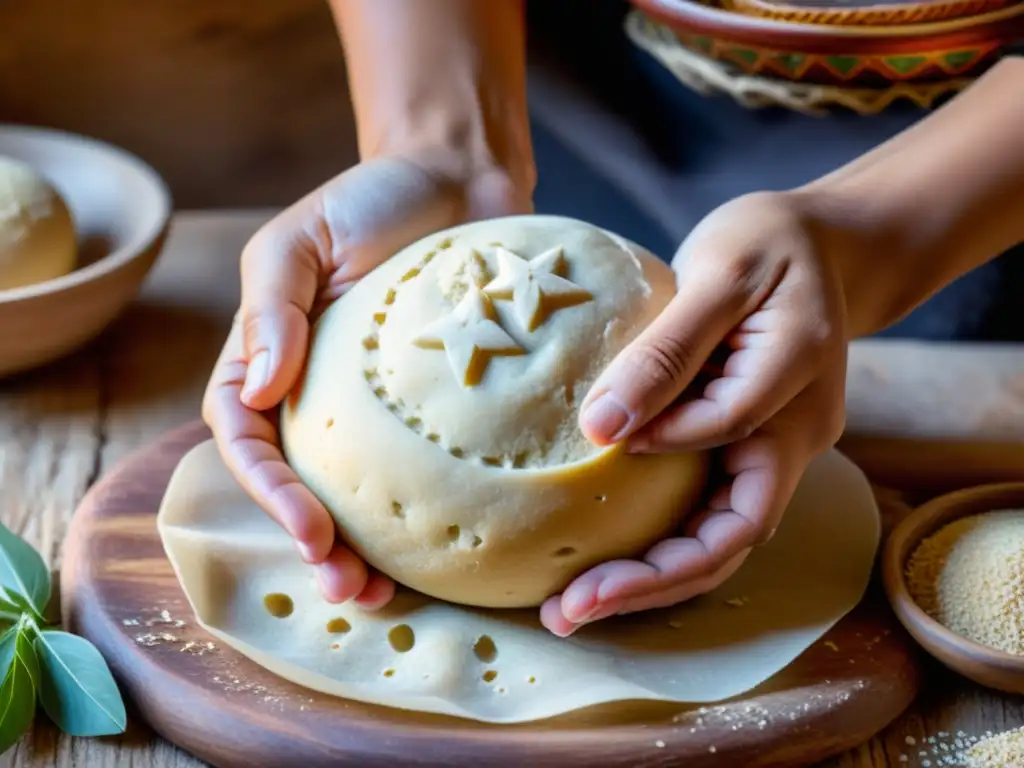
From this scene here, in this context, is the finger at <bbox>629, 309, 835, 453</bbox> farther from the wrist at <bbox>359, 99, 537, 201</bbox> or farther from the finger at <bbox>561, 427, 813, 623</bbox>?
the wrist at <bbox>359, 99, 537, 201</bbox>

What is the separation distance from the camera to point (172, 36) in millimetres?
2533

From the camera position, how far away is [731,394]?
3.63 feet

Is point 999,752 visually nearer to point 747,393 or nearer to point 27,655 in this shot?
point 747,393

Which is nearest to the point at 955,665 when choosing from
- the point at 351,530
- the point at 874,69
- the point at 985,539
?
the point at 985,539

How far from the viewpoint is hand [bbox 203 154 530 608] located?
1167 mm

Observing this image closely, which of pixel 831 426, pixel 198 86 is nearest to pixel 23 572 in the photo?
pixel 831 426

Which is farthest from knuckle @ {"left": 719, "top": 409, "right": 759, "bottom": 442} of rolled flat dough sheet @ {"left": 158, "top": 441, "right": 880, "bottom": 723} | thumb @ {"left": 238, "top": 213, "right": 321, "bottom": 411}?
thumb @ {"left": 238, "top": 213, "right": 321, "bottom": 411}

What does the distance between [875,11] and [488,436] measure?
0.68 meters

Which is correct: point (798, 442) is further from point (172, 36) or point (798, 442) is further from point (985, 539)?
point (172, 36)

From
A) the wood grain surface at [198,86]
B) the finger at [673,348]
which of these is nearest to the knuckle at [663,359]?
the finger at [673,348]

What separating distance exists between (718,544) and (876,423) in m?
0.55

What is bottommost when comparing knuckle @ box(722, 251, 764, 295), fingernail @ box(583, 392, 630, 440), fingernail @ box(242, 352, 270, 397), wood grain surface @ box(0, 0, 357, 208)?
wood grain surface @ box(0, 0, 357, 208)

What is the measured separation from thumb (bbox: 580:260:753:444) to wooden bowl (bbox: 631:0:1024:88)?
324mm

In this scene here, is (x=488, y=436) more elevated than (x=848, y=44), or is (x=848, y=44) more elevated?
(x=848, y=44)
